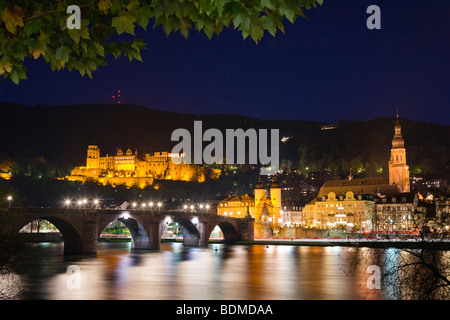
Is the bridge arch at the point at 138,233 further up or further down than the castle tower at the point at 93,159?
further down

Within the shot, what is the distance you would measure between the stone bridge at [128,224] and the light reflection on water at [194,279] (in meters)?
2.96

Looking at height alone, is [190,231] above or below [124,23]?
below

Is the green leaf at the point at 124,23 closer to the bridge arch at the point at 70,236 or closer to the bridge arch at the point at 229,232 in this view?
the bridge arch at the point at 70,236

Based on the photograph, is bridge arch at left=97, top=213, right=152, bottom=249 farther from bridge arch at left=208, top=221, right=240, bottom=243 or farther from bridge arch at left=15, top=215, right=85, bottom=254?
bridge arch at left=208, top=221, right=240, bottom=243

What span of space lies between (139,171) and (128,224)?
106673 mm

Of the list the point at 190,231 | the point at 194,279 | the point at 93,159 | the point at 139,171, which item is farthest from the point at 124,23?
the point at 93,159

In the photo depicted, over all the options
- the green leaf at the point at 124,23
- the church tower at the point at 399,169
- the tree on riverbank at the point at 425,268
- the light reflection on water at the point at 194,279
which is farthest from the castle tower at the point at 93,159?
the green leaf at the point at 124,23

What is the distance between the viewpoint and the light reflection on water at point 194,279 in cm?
2920

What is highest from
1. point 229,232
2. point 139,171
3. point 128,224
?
point 139,171

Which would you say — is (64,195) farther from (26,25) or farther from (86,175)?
(26,25)

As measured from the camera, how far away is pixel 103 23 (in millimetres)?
5441

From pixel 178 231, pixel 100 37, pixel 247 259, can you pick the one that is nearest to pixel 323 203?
pixel 178 231

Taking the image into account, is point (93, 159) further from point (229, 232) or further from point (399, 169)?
point (229, 232)

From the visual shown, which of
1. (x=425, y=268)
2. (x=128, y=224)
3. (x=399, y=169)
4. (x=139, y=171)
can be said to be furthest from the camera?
(x=139, y=171)
